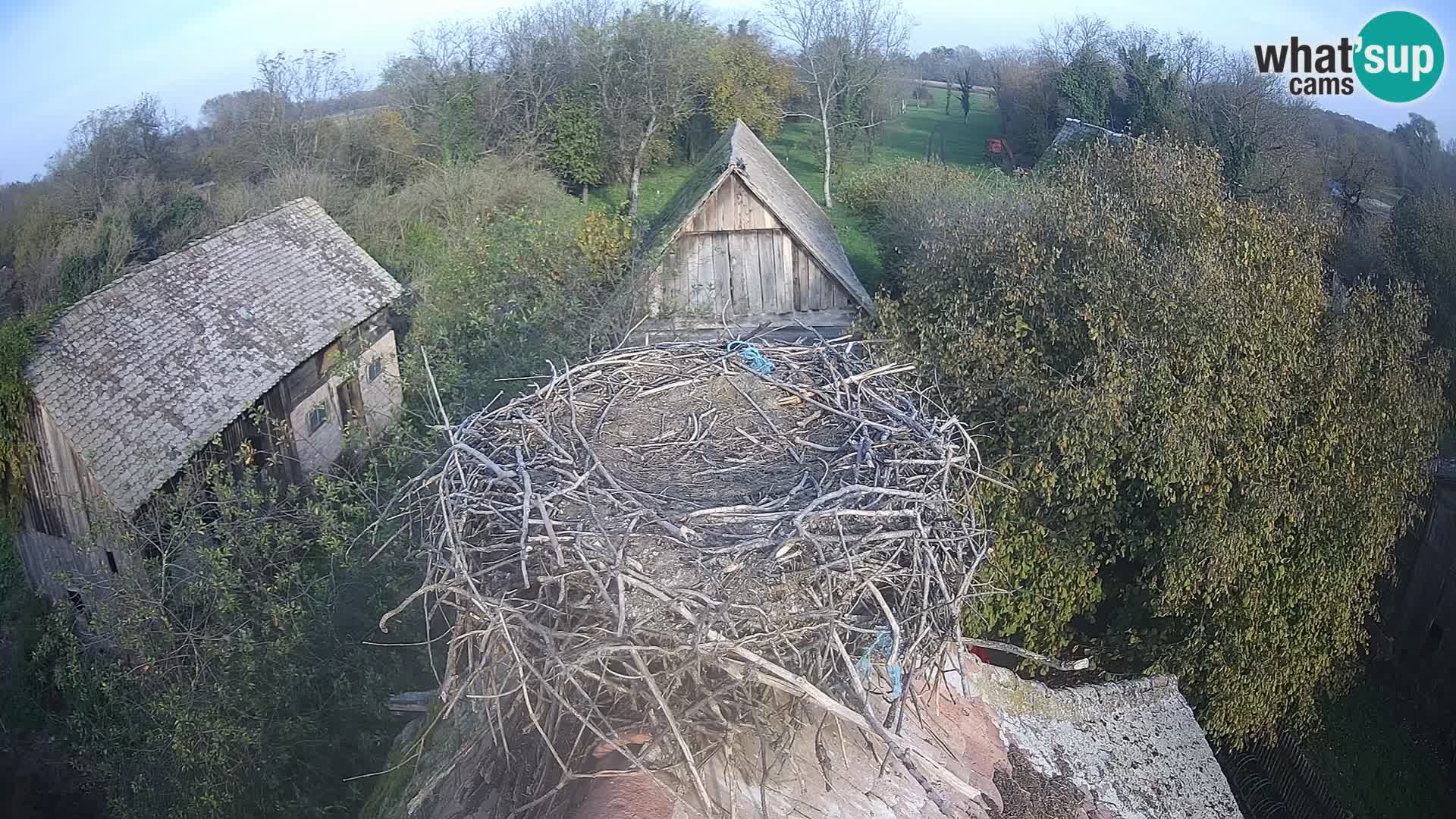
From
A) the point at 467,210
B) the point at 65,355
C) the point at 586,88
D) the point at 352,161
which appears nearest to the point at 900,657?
the point at 65,355

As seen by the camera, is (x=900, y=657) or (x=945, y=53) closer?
(x=900, y=657)

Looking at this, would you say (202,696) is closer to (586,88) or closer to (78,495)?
(78,495)

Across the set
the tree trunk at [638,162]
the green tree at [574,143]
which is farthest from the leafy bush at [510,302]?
the green tree at [574,143]

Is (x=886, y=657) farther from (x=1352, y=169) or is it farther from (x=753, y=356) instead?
(x=1352, y=169)

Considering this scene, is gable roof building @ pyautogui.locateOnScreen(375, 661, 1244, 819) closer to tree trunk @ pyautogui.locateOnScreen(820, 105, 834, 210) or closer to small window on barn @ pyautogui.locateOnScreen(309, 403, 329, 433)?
small window on barn @ pyautogui.locateOnScreen(309, 403, 329, 433)

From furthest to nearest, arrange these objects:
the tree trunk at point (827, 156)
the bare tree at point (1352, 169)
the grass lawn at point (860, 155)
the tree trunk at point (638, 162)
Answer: the tree trunk at point (827, 156), the tree trunk at point (638, 162), the grass lawn at point (860, 155), the bare tree at point (1352, 169)

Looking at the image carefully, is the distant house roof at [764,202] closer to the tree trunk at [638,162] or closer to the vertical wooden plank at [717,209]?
the vertical wooden plank at [717,209]

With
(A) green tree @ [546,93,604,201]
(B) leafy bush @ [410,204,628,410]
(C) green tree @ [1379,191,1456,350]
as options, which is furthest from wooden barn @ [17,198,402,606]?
(C) green tree @ [1379,191,1456,350]
